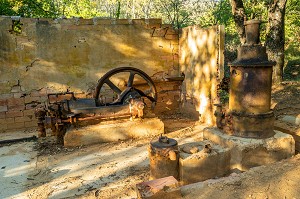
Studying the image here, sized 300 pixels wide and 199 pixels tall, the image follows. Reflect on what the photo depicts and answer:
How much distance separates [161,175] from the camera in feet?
10.3

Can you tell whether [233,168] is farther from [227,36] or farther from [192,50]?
[227,36]

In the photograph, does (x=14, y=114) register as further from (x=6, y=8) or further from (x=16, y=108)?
(x=6, y=8)

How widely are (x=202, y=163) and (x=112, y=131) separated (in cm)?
236

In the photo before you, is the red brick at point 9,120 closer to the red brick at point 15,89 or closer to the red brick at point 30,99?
the red brick at point 30,99

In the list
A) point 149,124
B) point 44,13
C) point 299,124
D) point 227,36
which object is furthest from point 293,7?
point 44,13

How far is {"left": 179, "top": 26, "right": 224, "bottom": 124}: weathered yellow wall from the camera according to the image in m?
5.32

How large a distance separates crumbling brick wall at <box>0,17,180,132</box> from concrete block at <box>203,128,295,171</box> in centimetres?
Answer: 371

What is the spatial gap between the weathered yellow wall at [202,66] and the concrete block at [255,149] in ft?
5.82

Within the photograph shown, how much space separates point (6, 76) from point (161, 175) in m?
4.52

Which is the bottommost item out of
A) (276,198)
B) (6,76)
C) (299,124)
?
(276,198)

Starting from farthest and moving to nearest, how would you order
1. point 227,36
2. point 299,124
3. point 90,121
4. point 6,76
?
point 227,36 < point 6,76 < point 90,121 < point 299,124

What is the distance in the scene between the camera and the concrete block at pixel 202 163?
314 cm

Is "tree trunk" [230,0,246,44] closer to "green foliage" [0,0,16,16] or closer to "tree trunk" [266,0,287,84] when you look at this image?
"tree trunk" [266,0,287,84]

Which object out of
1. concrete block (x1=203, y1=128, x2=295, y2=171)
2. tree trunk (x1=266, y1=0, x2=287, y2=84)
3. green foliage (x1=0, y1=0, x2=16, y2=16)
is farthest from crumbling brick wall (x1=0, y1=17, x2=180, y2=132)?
concrete block (x1=203, y1=128, x2=295, y2=171)
